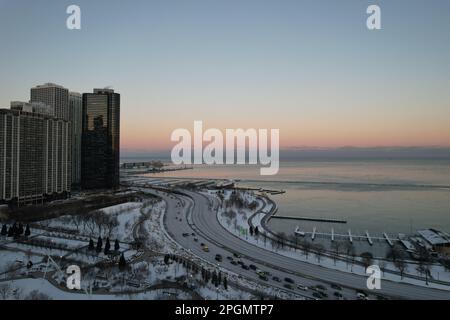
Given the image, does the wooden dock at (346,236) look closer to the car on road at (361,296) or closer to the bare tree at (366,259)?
the bare tree at (366,259)

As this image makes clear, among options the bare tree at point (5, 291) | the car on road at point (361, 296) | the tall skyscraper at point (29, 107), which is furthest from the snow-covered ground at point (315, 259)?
the tall skyscraper at point (29, 107)

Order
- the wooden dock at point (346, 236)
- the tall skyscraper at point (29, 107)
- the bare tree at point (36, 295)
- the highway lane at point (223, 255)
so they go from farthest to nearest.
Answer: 1. the tall skyscraper at point (29, 107)
2. the wooden dock at point (346, 236)
3. the highway lane at point (223, 255)
4. the bare tree at point (36, 295)

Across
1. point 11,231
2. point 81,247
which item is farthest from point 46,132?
point 81,247

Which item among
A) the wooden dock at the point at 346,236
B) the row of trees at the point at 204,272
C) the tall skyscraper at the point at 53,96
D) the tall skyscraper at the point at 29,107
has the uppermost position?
the tall skyscraper at the point at 53,96

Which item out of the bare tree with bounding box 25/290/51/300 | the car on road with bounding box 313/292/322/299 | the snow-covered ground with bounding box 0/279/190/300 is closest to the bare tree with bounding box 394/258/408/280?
the car on road with bounding box 313/292/322/299

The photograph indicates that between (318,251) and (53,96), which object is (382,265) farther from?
(53,96)

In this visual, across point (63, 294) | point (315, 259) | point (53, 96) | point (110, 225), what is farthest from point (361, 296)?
point (53, 96)
